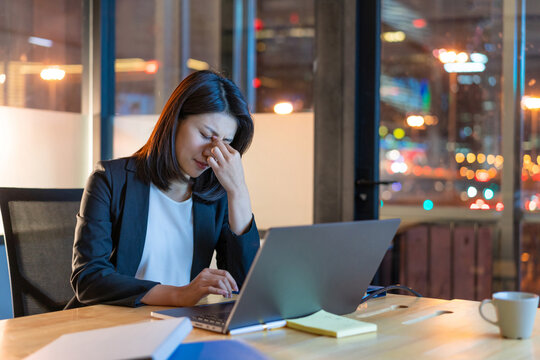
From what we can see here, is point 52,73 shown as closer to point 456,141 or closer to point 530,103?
point 456,141

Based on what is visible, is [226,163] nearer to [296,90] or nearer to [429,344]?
[429,344]

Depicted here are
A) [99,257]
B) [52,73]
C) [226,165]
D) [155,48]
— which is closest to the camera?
[99,257]

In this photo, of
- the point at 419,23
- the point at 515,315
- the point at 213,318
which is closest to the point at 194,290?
the point at 213,318

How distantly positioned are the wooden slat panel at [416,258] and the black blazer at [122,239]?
4.29 feet

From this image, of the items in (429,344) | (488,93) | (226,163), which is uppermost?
(488,93)

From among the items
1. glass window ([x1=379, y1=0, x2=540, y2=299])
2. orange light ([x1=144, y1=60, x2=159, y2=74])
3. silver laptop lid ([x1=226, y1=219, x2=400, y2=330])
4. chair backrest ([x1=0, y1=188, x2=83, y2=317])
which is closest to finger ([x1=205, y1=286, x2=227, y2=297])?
silver laptop lid ([x1=226, y1=219, x2=400, y2=330])

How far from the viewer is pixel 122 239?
1.63 meters

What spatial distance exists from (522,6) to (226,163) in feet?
5.37

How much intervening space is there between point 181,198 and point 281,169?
140 centimetres

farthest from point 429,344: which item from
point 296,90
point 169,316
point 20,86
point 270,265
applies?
point 20,86

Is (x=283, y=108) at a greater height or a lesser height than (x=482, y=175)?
greater

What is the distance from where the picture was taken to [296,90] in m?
3.14

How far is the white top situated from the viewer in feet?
5.63

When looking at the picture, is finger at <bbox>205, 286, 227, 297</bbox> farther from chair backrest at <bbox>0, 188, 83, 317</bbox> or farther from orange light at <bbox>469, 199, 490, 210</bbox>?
orange light at <bbox>469, 199, 490, 210</bbox>
